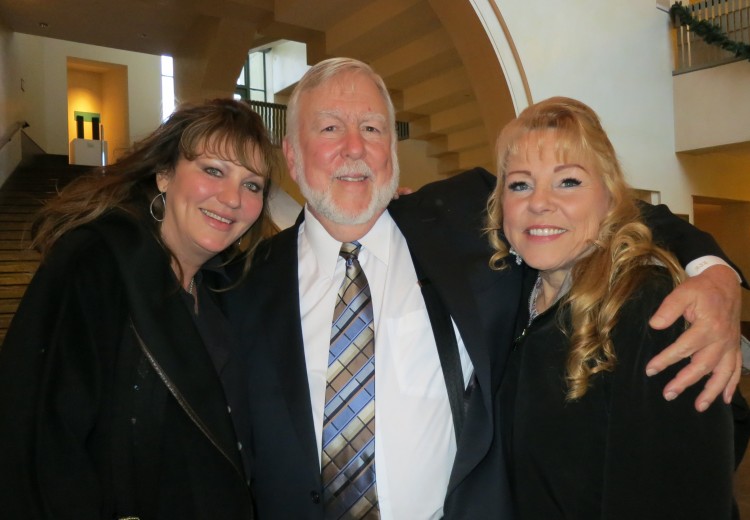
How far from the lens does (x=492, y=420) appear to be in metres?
1.58

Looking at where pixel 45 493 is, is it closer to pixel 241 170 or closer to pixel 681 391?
pixel 241 170

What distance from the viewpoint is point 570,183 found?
1491mm

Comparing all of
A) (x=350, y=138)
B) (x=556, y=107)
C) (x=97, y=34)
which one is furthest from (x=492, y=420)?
(x=97, y=34)

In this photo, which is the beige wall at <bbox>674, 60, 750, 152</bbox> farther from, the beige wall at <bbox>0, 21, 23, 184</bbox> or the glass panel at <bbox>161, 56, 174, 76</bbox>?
the glass panel at <bbox>161, 56, 174, 76</bbox>

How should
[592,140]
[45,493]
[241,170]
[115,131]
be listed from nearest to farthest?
[45,493] < [592,140] < [241,170] < [115,131]

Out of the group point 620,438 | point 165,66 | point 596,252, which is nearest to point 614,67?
point 596,252

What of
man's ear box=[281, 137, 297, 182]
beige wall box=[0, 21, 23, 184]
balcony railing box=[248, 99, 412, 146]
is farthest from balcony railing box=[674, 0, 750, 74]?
beige wall box=[0, 21, 23, 184]

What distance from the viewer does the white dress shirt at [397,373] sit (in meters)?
1.62

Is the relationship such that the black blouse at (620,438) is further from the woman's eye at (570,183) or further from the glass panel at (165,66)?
the glass panel at (165,66)

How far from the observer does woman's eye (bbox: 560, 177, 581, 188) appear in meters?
1.48

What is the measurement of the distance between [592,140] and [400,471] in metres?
1.01

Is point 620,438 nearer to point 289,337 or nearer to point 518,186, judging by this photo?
point 518,186

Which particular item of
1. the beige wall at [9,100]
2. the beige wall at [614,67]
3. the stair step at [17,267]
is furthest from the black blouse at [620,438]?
the beige wall at [9,100]

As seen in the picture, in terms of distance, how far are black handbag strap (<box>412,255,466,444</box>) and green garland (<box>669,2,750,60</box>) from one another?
703cm
